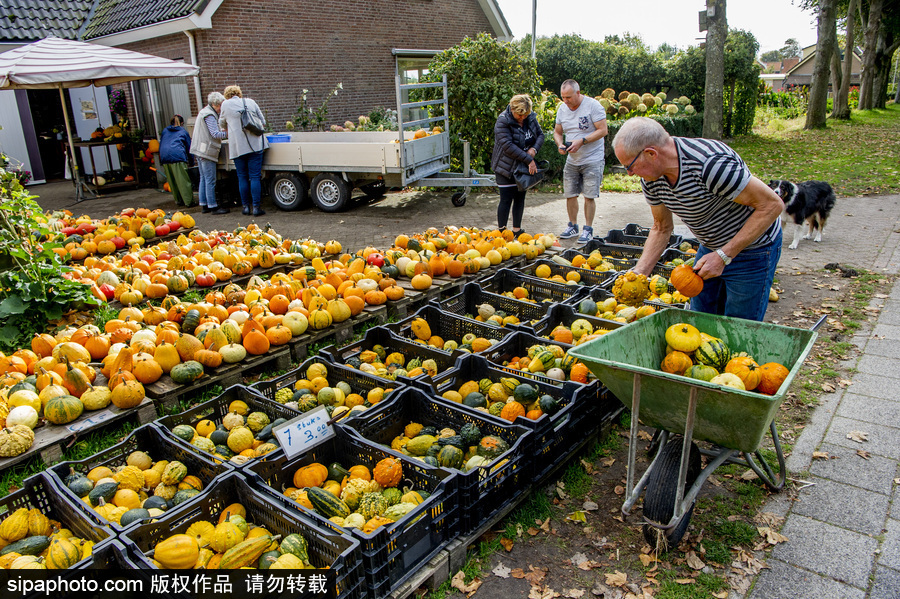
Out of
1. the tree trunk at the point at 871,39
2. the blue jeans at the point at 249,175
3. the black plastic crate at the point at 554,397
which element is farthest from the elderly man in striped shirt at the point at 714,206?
the tree trunk at the point at 871,39

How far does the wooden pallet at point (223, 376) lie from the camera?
4402 mm

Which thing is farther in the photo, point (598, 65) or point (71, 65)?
point (598, 65)

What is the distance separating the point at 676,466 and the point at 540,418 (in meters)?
0.76

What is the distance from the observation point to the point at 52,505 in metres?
3.10

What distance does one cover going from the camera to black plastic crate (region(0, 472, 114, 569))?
9.26 feet

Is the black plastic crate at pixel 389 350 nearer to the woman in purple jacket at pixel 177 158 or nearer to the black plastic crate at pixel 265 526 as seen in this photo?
the black plastic crate at pixel 265 526

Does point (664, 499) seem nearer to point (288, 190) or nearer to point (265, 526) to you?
point (265, 526)

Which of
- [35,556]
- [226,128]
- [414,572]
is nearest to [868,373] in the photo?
[414,572]

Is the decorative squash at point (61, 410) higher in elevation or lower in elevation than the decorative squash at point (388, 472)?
higher

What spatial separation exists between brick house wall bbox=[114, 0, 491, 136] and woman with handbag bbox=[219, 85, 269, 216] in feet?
12.7

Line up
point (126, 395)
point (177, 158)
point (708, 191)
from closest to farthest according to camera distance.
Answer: point (708, 191)
point (126, 395)
point (177, 158)

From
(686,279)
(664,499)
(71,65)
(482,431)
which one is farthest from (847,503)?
(71,65)

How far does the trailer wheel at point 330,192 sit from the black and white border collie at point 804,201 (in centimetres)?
726

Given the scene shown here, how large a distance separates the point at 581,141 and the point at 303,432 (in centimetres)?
623
